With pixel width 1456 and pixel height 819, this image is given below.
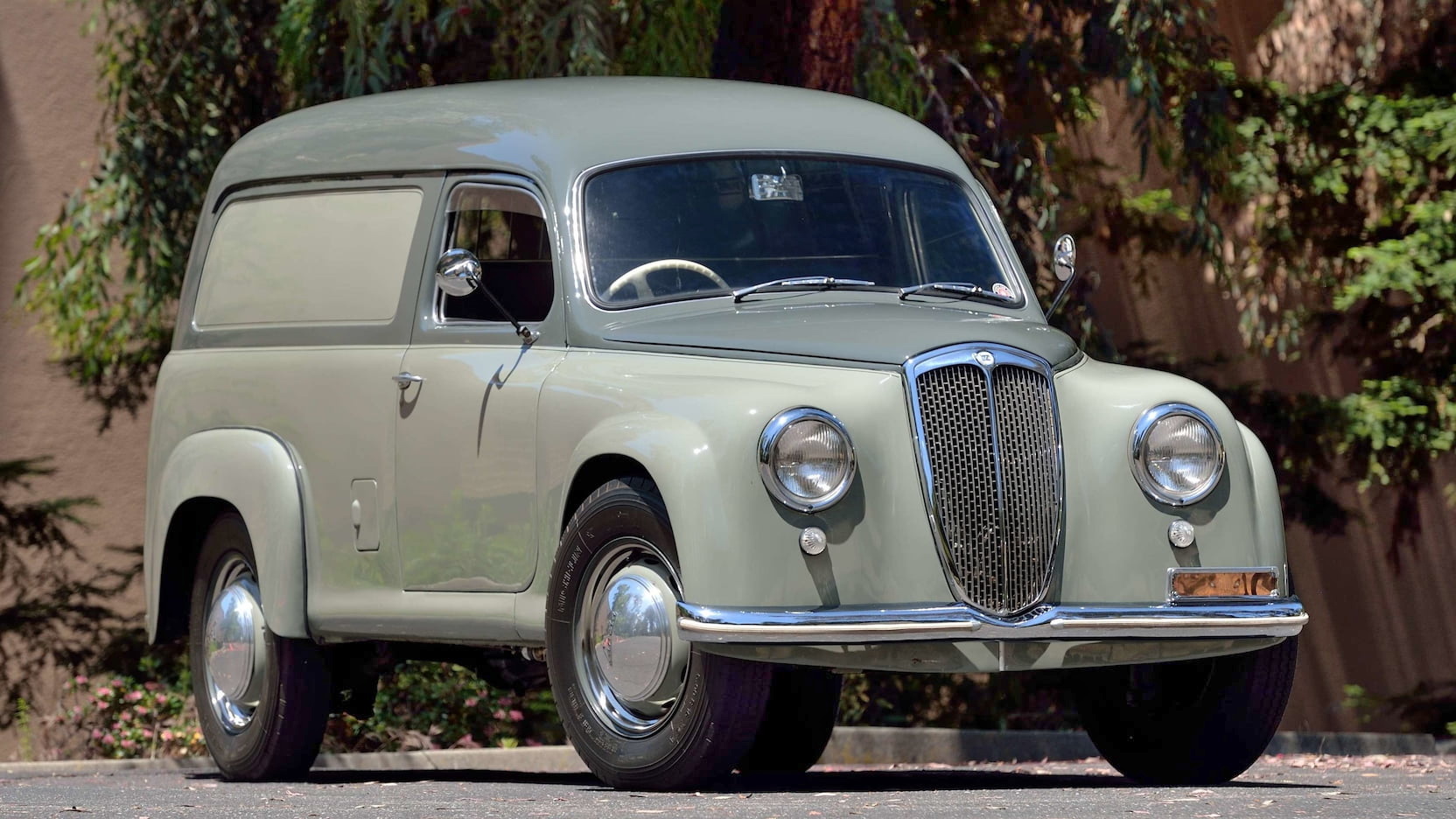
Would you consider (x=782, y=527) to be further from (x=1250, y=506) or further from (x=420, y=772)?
(x=420, y=772)

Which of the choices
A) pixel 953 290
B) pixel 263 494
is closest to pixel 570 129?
pixel 953 290

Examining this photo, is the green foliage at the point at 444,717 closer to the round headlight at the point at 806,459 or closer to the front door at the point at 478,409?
the front door at the point at 478,409

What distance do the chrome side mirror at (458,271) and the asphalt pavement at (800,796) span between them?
1.53 metres

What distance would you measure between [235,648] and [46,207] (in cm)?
736

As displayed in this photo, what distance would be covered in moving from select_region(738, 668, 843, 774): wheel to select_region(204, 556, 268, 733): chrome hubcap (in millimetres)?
1789

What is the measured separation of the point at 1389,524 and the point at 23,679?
879 centimetres

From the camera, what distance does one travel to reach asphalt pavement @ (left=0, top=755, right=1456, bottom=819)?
6230 millimetres

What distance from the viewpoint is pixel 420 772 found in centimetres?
997

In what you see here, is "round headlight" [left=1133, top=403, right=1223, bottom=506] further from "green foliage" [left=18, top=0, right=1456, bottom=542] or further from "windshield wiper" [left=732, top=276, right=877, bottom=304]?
"green foliage" [left=18, top=0, right=1456, bottom=542]

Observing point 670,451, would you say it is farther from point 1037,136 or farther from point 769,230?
point 1037,136

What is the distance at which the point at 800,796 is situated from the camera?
692 cm

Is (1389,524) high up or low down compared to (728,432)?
down

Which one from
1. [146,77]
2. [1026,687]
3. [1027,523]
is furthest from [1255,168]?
[1027,523]

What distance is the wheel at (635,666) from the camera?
6.57 metres
